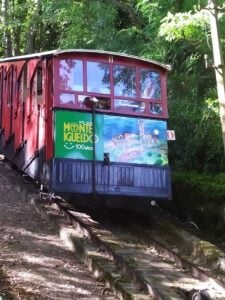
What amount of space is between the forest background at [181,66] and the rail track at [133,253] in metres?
1.00

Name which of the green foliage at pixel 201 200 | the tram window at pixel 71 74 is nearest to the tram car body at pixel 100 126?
the tram window at pixel 71 74

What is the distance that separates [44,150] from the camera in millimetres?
10398

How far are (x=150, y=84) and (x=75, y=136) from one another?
78.2 inches

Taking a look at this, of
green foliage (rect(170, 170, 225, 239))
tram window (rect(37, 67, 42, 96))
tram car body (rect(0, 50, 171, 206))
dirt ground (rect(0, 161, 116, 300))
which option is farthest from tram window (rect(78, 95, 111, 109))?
green foliage (rect(170, 170, 225, 239))

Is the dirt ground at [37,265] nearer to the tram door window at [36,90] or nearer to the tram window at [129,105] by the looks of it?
the tram door window at [36,90]

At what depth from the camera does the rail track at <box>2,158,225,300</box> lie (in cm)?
726

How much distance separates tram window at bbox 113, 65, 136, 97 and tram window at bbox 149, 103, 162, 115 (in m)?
0.40

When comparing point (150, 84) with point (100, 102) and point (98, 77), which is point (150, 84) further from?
point (100, 102)

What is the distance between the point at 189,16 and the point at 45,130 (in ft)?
13.4

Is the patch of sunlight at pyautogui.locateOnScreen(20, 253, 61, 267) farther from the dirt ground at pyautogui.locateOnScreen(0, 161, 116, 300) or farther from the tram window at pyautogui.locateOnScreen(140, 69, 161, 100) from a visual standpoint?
the tram window at pyautogui.locateOnScreen(140, 69, 161, 100)

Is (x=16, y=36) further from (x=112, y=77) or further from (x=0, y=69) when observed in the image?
(x=112, y=77)

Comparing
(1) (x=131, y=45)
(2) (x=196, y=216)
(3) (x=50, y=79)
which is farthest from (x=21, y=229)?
(1) (x=131, y=45)

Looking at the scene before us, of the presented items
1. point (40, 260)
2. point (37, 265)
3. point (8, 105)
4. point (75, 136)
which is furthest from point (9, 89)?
point (37, 265)

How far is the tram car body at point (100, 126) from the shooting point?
988 cm
